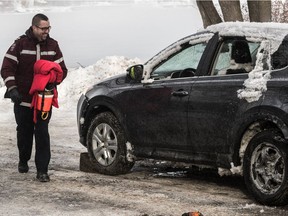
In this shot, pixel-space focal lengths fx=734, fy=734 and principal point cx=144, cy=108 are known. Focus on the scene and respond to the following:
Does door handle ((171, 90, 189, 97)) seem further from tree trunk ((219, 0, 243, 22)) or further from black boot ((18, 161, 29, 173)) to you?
tree trunk ((219, 0, 243, 22))

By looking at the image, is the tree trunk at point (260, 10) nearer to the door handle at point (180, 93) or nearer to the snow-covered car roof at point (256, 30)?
the snow-covered car roof at point (256, 30)

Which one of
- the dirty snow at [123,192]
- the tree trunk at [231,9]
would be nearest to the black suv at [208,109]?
the dirty snow at [123,192]

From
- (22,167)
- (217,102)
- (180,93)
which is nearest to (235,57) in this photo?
(217,102)

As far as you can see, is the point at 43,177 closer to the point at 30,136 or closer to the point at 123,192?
the point at 30,136

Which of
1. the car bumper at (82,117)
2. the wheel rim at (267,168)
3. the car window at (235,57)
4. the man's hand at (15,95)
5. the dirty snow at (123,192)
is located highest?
the car window at (235,57)

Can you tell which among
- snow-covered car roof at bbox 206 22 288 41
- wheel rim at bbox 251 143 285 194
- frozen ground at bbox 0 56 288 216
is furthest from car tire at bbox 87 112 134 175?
wheel rim at bbox 251 143 285 194

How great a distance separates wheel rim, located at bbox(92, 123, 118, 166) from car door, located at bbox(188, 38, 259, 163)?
1317mm

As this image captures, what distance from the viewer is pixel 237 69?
7.23 m

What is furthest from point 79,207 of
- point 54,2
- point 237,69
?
point 54,2

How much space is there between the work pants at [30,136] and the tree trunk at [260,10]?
23.3ft

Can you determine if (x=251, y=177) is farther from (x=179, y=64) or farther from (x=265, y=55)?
(x=179, y=64)

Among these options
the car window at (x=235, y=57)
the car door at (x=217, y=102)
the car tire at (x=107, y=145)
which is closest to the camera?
the car door at (x=217, y=102)

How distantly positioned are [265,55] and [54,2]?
54405 millimetres

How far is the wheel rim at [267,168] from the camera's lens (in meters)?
6.53
